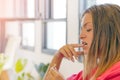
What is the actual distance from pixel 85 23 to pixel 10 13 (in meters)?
2.11

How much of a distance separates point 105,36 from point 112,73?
0.21m

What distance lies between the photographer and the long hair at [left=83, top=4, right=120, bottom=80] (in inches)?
45.5

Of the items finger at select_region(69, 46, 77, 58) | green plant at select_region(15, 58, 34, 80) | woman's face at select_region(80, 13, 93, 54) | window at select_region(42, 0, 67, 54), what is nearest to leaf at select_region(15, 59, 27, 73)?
green plant at select_region(15, 58, 34, 80)

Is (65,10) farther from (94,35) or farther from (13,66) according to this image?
(94,35)

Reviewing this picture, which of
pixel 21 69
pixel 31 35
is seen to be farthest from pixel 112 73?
pixel 31 35

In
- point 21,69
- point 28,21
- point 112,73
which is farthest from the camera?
point 28,21

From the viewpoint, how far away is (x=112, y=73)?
105cm

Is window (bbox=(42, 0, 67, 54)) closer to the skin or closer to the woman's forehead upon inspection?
the skin

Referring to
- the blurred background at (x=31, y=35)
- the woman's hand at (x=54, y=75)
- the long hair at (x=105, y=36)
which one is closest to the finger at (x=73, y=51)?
the woman's hand at (x=54, y=75)

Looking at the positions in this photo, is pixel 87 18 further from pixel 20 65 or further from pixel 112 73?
pixel 20 65

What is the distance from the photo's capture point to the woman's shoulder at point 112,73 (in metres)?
1.04

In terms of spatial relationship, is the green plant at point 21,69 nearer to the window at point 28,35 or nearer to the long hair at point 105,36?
the window at point 28,35

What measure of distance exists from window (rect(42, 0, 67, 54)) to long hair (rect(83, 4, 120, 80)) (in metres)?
1.33

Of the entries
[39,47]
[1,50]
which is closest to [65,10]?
[39,47]
